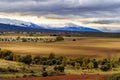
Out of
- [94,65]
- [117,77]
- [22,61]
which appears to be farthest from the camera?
[22,61]

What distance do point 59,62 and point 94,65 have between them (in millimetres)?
10078

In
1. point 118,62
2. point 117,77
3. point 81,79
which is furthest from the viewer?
point 118,62

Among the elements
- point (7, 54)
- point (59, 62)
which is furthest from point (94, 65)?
point (7, 54)

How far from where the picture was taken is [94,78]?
4097 cm

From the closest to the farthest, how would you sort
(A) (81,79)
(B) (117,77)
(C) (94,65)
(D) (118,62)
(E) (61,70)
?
1. (B) (117,77)
2. (A) (81,79)
3. (E) (61,70)
4. (C) (94,65)
5. (D) (118,62)

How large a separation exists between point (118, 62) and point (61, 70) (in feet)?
97.6

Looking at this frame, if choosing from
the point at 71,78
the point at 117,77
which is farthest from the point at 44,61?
the point at 117,77

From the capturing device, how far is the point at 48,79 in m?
41.5

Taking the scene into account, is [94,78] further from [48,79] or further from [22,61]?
[22,61]

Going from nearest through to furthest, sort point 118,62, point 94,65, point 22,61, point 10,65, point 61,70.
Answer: point 61,70
point 10,65
point 94,65
point 22,61
point 118,62

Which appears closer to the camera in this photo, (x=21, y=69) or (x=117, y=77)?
(x=117, y=77)

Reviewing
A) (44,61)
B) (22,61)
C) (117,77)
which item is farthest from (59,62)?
(117,77)

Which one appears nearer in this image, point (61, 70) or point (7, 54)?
point (61, 70)

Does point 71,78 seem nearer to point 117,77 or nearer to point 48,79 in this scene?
point 48,79
